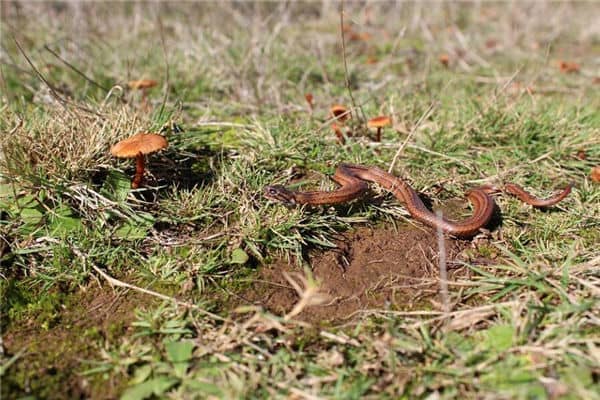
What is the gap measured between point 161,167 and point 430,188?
6.85ft

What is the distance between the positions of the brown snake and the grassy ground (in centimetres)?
9

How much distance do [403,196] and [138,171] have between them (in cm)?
186

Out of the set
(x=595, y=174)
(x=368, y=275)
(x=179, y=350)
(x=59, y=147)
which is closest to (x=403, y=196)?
(x=368, y=275)

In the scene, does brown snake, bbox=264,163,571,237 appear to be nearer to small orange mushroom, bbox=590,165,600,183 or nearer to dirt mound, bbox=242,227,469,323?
dirt mound, bbox=242,227,469,323

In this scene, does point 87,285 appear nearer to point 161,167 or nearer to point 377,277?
point 161,167

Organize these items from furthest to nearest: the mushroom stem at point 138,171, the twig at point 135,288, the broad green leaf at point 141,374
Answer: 1. the mushroom stem at point 138,171
2. the twig at point 135,288
3. the broad green leaf at point 141,374

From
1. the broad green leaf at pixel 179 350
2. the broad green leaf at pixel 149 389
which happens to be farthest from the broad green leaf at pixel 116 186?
the broad green leaf at pixel 149 389

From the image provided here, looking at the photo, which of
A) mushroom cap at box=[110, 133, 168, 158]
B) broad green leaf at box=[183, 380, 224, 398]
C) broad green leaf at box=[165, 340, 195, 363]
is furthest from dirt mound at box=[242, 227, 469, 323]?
mushroom cap at box=[110, 133, 168, 158]

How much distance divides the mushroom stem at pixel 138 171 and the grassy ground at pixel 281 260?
0.28 ft

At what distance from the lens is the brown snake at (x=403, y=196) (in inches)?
136

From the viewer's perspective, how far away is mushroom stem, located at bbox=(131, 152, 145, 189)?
10.9ft

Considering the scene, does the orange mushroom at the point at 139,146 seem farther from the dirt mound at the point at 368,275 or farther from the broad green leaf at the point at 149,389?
the broad green leaf at the point at 149,389

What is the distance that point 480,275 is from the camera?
10.5 ft

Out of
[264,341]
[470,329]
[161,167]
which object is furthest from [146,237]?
[470,329]
